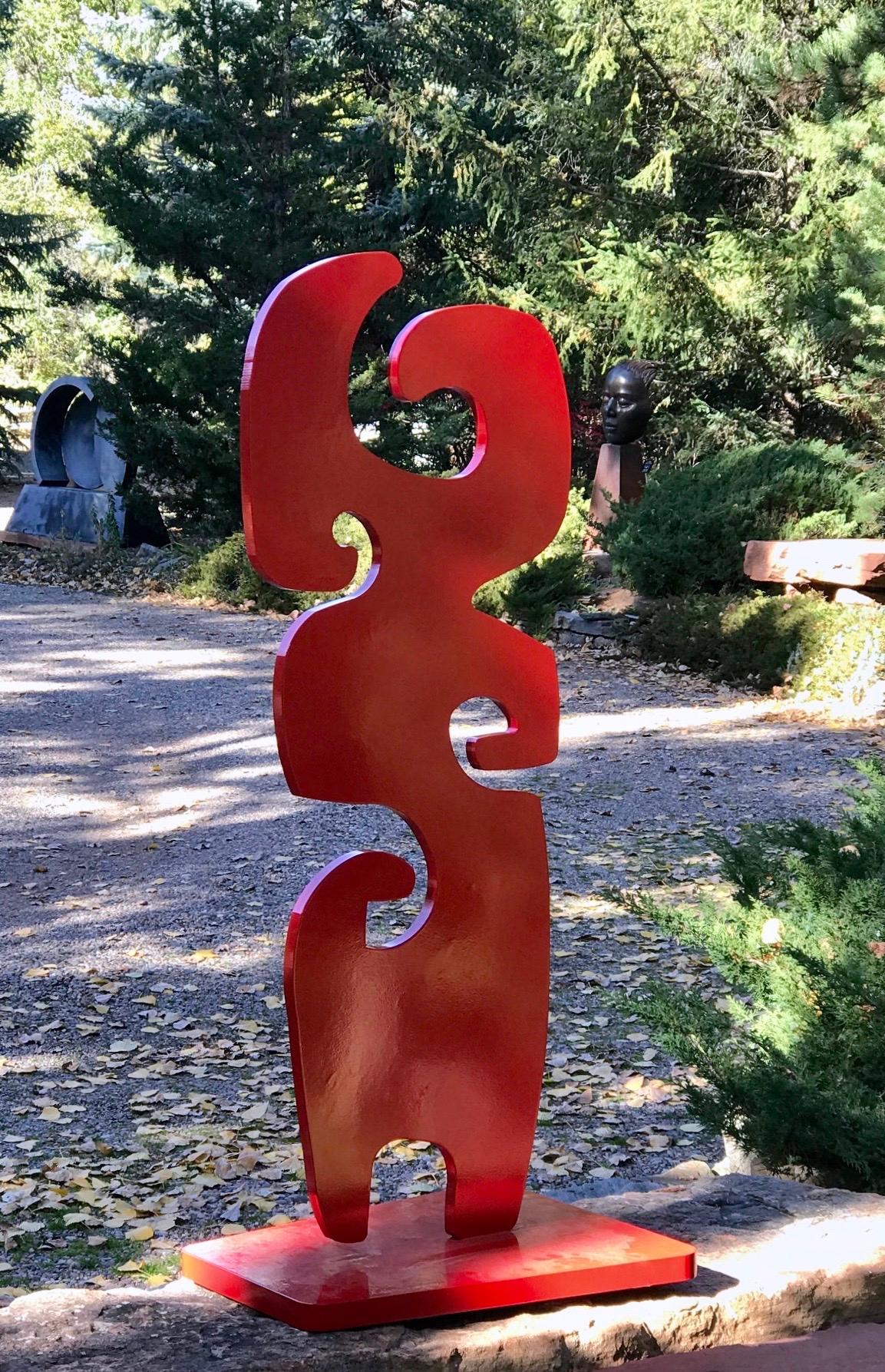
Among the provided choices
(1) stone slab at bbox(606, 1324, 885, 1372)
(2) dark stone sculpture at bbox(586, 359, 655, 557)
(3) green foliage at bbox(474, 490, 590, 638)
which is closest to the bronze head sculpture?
(2) dark stone sculpture at bbox(586, 359, 655, 557)

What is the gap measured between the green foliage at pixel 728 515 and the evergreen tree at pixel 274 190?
4.13 meters

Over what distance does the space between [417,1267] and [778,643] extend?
27.3ft

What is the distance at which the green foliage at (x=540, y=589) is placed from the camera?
38.1ft

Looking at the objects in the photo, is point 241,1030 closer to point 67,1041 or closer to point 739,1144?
point 67,1041

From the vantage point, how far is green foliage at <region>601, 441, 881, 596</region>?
11.4 m

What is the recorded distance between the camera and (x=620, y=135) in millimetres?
16141

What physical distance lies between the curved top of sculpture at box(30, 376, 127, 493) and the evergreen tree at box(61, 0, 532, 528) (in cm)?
123

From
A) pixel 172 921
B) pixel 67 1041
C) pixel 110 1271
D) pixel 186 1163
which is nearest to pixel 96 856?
pixel 172 921

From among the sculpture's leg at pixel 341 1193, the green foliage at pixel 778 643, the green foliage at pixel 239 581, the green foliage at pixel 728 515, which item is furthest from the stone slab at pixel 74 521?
the sculpture's leg at pixel 341 1193

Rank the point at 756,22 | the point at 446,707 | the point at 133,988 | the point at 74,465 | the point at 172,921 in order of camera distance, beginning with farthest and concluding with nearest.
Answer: the point at 74,465 → the point at 756,22 → the point at 172,921 → the point at 133,988 → the point at 446,707

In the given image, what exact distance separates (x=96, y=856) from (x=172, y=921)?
39.5 inches

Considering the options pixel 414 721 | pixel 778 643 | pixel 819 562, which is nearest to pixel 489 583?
pixel 778 643

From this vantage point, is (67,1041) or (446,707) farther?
(67,1041)

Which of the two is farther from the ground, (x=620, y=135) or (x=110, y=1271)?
(x=620, y=135)
